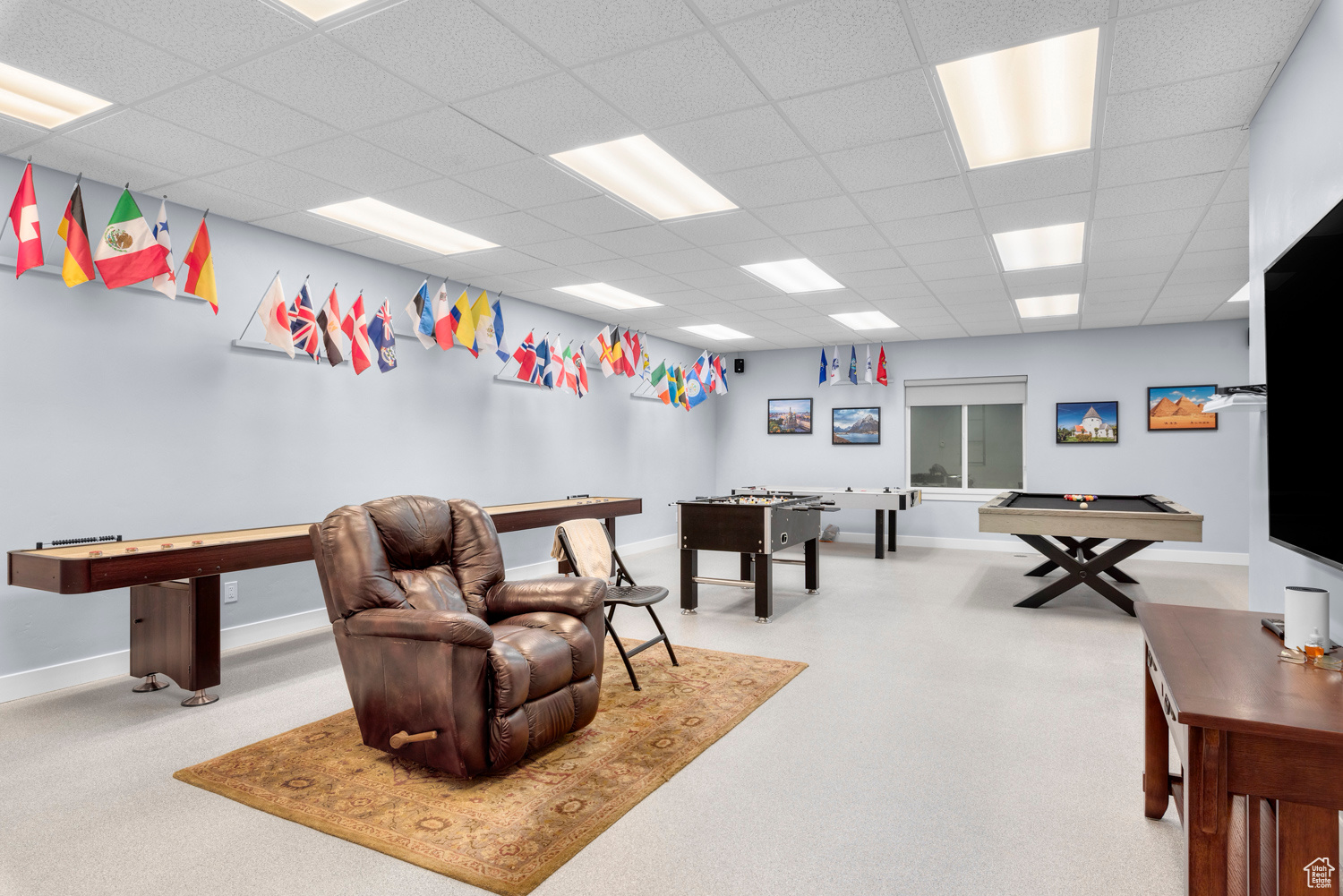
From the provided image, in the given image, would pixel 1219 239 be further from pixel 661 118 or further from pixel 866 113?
pixel 661 118

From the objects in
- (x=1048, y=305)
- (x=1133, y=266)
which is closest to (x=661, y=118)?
(x=1133, y=266)

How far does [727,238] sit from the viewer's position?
5105mm

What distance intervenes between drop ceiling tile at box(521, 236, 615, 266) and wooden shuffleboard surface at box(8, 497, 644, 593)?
2.56 meters

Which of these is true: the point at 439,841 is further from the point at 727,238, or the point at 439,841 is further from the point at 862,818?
the point at 727,238

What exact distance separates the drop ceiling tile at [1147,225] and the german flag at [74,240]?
5.97m

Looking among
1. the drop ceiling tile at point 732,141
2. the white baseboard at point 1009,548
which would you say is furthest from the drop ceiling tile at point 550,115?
the white baseboard at point 1009,548

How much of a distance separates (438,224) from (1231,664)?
189 inches

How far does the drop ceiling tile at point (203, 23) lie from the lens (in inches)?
96.0

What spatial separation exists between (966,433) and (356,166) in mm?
8154

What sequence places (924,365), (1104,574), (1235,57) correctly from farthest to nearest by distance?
1. (924,365)
2. (1104,574)
3. (1235,57)

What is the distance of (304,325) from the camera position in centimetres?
479

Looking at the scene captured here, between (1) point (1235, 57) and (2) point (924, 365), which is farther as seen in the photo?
(2) point (924, 365)

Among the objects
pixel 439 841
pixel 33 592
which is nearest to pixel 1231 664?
pixel 439 841

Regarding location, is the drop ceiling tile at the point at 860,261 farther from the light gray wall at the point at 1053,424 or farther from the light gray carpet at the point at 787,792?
the light gray wall at the point at 1053,424
